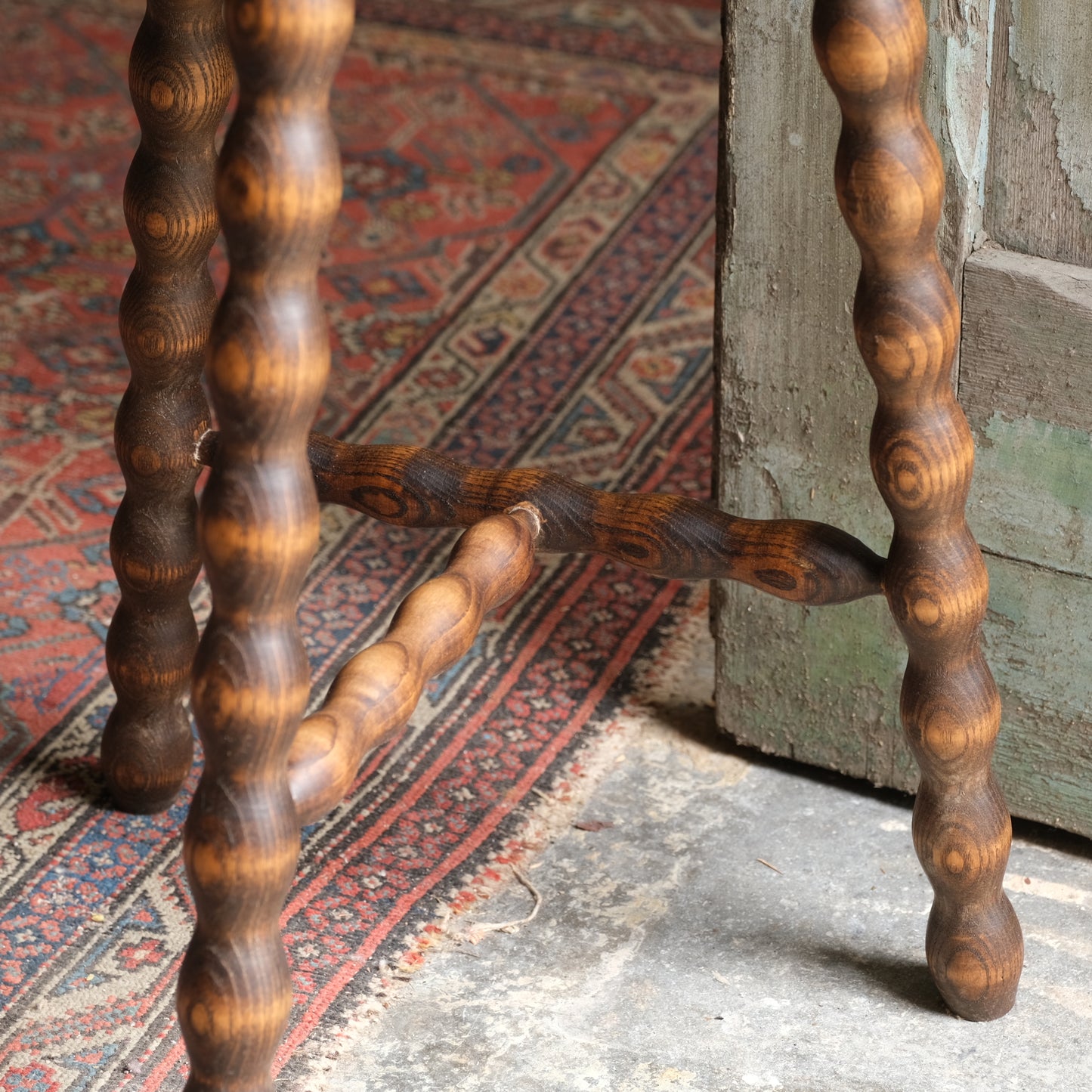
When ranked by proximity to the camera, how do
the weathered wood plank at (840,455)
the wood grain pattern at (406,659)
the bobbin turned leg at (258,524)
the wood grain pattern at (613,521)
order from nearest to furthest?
the bobbin turned leg at (258,524) → the wood grain pattern at (406,659) → the wood grain pattern at (613,521) → the weathered wood plank at (840,455)

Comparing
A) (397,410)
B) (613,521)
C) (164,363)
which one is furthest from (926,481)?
(397,410)

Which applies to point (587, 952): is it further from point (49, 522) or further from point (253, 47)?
point (49, 522)

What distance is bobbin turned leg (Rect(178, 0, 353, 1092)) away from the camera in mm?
903

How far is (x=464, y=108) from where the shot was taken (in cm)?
299

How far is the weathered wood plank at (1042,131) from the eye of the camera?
1239 millimetres

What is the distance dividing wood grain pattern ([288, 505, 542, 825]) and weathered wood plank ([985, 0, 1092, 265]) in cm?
42

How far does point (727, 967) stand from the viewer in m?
1.35

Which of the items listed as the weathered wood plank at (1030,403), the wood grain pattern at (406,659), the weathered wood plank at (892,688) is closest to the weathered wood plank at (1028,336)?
the weathered wood plank at (1030,403)

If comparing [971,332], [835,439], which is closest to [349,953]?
[835,439]

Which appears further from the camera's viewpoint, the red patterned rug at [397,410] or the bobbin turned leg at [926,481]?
the red patterned rug at [397,410]

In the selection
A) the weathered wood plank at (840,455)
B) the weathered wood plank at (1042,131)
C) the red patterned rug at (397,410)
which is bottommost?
the red patterned rug at (397,410)

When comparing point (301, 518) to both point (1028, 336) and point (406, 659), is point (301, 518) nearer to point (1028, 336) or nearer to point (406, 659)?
point (406, 659)

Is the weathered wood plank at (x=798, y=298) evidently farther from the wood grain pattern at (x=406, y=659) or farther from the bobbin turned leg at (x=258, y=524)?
the bobbin turned leg at (x=258, y=524)

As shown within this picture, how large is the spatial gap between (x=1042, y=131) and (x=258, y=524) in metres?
0.68
